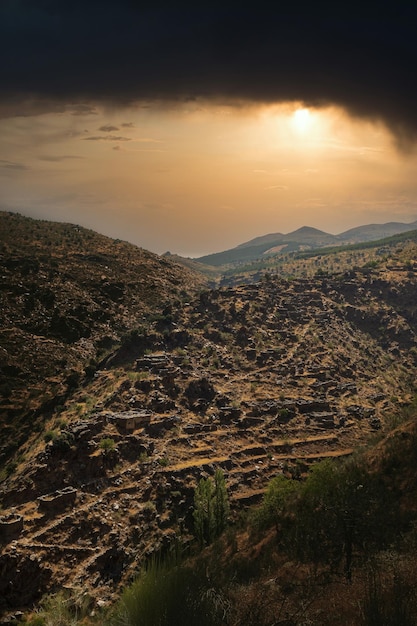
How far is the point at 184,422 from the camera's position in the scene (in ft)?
169

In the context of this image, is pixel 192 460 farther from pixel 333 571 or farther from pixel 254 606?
pixel 254 606

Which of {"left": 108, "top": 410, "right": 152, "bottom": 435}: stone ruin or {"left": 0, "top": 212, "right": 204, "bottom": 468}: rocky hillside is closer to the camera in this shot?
{"left": 108, "top": 410, "right": 152, "bottom": 435}: stone ruin

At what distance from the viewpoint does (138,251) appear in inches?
4862

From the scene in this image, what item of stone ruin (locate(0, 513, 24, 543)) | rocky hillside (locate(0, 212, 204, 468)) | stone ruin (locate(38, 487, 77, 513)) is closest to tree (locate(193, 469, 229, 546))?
stone ruin (locate(38, 487, 77, 513))

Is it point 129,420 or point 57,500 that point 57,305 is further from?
point 57,500

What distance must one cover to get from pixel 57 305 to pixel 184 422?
37.3 meters

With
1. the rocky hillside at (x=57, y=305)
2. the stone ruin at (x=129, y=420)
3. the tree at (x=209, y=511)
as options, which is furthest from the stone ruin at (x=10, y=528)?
the tree at (x=209, y=511)

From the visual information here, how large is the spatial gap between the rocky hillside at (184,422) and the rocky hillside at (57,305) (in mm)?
2527

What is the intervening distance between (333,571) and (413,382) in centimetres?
5533

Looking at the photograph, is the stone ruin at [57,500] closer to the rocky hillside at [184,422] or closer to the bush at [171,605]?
the rocky hillside at [184,422]

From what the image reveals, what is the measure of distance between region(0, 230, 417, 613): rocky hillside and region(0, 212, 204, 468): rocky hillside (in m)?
2.53

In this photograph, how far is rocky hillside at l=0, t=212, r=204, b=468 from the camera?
5488cm

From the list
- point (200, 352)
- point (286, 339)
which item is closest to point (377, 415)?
point (286, 339)

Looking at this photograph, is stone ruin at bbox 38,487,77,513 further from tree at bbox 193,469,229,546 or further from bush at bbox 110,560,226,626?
bush at bbox 110,560,226,626
